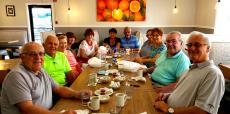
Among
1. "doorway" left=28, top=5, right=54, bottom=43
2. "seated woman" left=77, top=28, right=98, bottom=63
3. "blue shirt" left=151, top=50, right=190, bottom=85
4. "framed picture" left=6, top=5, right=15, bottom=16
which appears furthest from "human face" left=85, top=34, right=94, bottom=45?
"framed picture" left=6, top=5, right=15, bottom=16

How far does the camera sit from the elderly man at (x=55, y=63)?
2396 mm

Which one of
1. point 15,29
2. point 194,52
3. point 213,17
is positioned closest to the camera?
point 194,52

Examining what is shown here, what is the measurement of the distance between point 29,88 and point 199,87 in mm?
1183

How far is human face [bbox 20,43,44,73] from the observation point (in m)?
1.56

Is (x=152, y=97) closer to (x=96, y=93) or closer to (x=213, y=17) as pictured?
(x=96, y=93)

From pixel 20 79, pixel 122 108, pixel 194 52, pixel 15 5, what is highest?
pixel 15 5

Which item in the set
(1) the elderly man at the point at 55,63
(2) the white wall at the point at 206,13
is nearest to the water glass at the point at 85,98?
(1) the elderly man at the point at 55,63

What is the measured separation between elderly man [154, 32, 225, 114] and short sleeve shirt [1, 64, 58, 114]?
88 cm

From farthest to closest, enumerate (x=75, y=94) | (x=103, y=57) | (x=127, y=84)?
(x=103, y=57), (x=127, y=84), (x=75, y=94)

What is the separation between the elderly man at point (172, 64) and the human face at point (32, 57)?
1.28m

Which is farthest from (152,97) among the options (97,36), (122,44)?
(97,36)

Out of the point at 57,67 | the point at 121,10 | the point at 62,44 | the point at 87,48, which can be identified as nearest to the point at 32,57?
the point at 57,67

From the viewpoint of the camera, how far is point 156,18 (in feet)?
21.9

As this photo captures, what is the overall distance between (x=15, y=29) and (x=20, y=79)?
6150 mm
